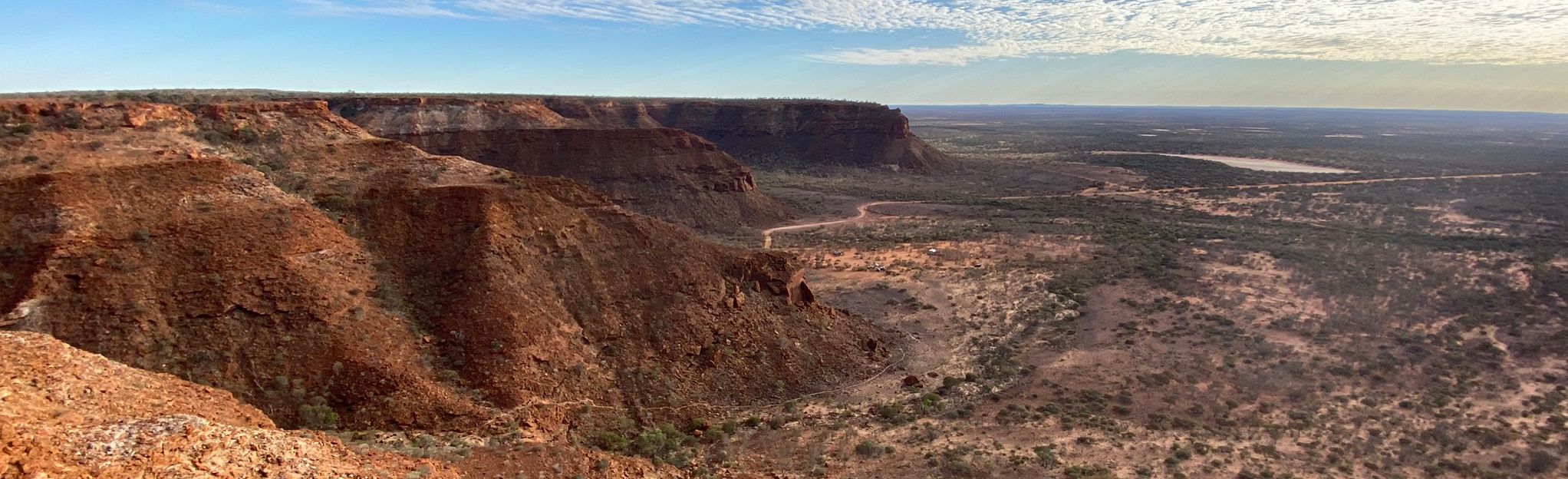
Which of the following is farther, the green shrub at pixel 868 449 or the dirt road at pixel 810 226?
the dirt road at pixel 810 226

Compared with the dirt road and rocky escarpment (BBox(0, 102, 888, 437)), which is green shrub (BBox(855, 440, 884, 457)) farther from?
the dirt road

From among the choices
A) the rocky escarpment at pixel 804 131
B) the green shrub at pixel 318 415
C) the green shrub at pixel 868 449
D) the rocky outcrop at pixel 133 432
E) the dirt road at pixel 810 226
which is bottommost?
the green shrub at pixel 868 449

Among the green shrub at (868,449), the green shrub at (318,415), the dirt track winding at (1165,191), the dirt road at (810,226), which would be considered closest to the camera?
the green shrub at (318,415)

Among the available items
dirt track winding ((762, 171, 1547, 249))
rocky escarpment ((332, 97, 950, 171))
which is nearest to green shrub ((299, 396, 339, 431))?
dirt track winding ((762, 171, 1547, 249))

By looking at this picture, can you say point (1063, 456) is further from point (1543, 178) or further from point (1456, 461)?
point (1543, 178)

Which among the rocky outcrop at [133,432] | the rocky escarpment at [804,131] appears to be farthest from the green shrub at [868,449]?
the rocky escarpment at [804,131]

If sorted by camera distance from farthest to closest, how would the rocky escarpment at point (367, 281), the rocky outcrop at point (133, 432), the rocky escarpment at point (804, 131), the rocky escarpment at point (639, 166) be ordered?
the rocky escarpment at point (804, 131) < the rocky escarpment at point (639, 166) < the rocky escarpment at point (367, 281) < the rocky outcrop at point (133, 432)

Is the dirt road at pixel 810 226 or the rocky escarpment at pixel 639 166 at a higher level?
the rocky escarpment at pixel 639 166

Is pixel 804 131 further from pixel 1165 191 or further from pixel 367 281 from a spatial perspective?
pixel 367 281

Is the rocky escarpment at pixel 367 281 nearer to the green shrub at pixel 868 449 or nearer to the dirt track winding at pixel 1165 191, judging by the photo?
the green shrub at pixel 868 449
